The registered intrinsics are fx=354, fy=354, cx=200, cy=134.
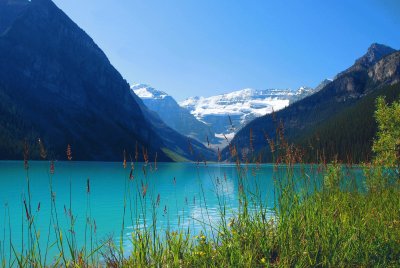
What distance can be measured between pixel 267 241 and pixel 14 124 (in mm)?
189196

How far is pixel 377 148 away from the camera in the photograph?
24047 mm

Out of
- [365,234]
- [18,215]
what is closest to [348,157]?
[365,234]

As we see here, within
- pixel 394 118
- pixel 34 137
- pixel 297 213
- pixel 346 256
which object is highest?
pixel 34 137

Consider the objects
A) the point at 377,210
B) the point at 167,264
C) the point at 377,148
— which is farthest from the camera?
the point at 377,148

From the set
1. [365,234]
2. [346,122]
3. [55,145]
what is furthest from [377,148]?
[55,145]

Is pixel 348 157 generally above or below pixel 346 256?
above

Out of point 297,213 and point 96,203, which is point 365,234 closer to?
point 297,213

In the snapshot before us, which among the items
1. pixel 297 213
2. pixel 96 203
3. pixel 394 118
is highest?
pixel 394 118

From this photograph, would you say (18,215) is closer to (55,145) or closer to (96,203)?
(96,203)

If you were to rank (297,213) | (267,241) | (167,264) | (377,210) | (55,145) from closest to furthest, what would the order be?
(167,264) < (267,241) < (297,213) < (377,210) < (55,145)

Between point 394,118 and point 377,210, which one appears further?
point 394,118

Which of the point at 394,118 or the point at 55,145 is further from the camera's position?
the point at 55,145

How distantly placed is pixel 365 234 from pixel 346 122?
18495 cm

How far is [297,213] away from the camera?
618 centimetres
